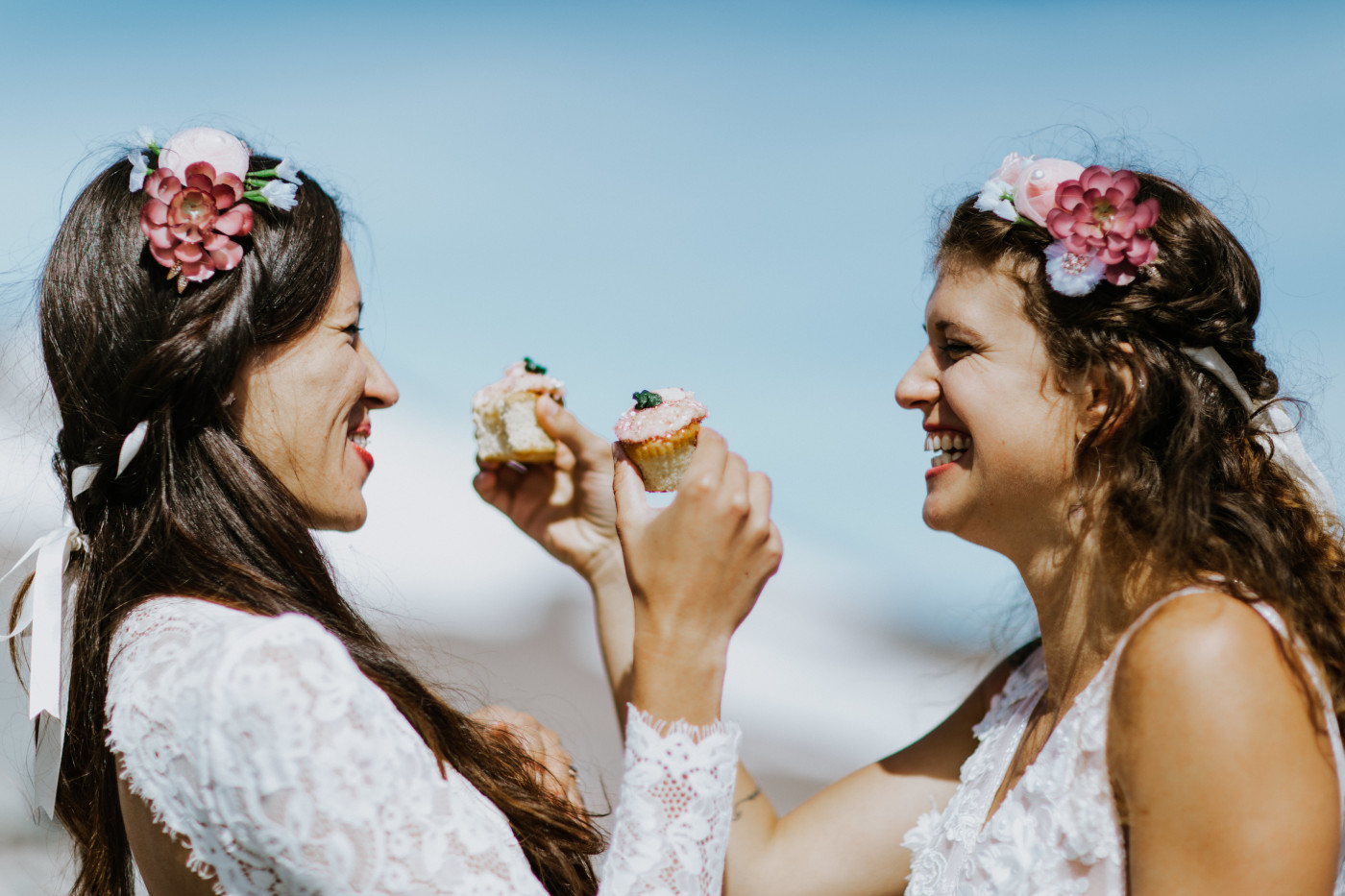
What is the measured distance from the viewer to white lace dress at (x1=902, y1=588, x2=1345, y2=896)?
2.49 meters

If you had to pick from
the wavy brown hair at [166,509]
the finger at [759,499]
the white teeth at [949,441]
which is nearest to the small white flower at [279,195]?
the wavy brown hair at [166,509]

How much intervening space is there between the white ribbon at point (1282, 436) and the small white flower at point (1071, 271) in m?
0.31

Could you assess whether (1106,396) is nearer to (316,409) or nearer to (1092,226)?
(1092,226)

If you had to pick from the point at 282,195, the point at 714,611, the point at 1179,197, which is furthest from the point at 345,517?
the point at 1179,197

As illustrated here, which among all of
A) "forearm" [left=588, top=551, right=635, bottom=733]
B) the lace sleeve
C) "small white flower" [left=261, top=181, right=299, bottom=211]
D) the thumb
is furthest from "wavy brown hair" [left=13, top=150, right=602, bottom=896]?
"forearm" [left=588, top=551, right=635, bottom=733]

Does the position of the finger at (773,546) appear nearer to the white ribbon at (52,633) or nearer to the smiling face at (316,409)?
the smiling face at (316,409)

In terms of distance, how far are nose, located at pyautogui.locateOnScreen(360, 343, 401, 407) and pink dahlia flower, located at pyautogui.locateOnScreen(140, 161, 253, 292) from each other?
1.73 feet

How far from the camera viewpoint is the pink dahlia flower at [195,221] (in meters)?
2.52

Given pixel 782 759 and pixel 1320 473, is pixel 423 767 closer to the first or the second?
pixel 1320 473

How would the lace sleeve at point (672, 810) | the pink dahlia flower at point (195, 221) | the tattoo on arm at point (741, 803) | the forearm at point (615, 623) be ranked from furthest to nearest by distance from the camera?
the forearm at point (615, 623) < the tattoo on arm at point (741, 803) < the pink dahlia flower at point (195, 221) < the lace sleeve at point (672, 810)

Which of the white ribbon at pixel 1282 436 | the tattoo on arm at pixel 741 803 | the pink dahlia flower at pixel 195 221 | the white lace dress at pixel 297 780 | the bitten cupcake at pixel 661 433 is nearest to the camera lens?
the white lace dress at pixel 297 780

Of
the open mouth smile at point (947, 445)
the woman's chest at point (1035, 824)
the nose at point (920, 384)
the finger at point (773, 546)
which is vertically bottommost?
the woman's chest at point (1035, 824)

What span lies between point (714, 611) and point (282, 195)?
158 cm

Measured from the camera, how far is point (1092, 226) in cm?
285
